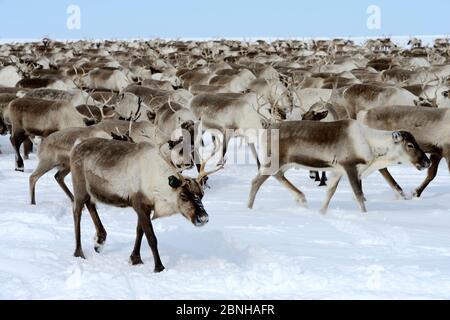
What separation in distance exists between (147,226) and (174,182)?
0.44m

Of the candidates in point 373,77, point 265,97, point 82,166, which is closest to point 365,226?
point 82,166

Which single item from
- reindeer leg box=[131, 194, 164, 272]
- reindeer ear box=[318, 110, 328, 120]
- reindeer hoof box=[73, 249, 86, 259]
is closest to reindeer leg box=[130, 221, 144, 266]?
reindeer leg box=[131, 194, 164, 272]

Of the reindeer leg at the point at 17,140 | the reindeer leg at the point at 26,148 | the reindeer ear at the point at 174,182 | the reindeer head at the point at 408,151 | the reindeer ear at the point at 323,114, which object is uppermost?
the reindeer ear at the point at 174,182

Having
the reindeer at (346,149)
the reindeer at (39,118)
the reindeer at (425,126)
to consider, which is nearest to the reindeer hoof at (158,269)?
the reindeer at (346,149)

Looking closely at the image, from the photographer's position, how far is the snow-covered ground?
487 cm

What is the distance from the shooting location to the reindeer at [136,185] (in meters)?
5.16

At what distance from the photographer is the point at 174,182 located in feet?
16.7

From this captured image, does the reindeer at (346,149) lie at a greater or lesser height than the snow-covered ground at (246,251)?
greater

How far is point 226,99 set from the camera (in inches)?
447

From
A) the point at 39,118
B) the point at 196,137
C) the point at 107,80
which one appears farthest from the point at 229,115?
the point at 107,80

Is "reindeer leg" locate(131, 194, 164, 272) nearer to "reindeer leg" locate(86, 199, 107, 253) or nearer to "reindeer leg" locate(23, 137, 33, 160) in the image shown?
"reindeer leg" locate(86, 199, 107, 253)

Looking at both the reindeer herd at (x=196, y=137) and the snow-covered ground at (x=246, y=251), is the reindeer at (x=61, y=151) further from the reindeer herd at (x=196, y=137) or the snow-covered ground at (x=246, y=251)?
the snow-covered ground at (x=246, y=251)

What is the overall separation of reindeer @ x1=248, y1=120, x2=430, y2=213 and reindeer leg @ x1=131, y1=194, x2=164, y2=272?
2.83 metres
